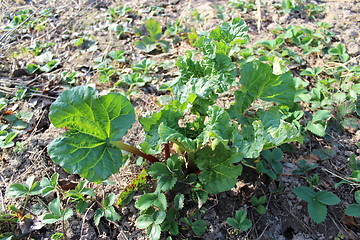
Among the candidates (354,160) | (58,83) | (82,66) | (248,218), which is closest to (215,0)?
(82,66)

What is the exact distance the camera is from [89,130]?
202 cm

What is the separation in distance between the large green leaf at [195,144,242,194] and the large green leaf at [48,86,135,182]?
0.57 m

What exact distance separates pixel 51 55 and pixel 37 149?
154cm

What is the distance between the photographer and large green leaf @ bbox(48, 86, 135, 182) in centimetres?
187

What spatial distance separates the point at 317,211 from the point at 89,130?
5.46 ft

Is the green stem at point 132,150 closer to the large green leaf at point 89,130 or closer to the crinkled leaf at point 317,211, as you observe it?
the large green leaf at point 89,130

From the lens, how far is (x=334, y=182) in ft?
7.89

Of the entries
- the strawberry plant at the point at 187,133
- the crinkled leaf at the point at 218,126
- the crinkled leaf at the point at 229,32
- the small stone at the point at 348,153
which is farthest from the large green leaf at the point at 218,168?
the small stone at the point at 348,153

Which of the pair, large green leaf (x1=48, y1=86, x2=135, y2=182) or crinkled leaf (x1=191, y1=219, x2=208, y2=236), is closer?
large green leaf (x1=48, y1=86, x2=135, y2=182)

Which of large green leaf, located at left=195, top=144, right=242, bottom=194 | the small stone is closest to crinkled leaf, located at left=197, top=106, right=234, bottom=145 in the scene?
large green leaf, located at left=195, top=144, right=242, bottom=194

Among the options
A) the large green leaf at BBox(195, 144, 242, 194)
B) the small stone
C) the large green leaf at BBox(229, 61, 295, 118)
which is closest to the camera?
the large green leaf at BBox(195, 144, 242, 194)

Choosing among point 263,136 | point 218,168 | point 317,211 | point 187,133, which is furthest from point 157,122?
point 317,211

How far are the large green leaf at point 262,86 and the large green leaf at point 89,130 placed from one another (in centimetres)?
90

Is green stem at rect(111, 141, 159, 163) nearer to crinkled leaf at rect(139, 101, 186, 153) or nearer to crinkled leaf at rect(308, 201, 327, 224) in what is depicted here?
crinkled leaf at rect(139, 101, 186, 153)
